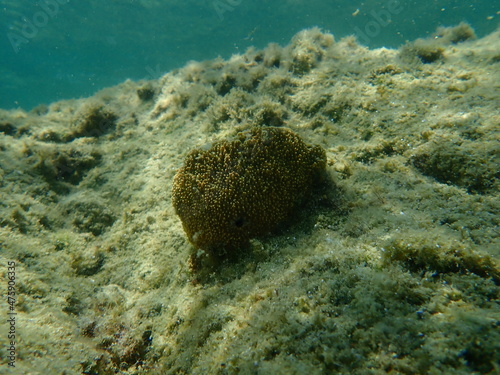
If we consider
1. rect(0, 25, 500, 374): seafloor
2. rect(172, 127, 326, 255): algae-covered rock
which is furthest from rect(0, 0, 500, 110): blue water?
rect(172, 127, 326, 255): algae-covered rock

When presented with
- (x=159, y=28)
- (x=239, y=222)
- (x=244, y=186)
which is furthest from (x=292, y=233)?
(x=159, y=28)

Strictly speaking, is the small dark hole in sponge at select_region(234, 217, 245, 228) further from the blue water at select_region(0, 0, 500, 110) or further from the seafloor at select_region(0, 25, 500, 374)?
the blue water at select_region(0, 0, 500, 110)

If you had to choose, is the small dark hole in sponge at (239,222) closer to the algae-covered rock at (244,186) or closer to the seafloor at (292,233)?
the algae-covered rock at (244,186)

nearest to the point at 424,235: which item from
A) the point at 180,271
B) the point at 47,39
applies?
the point at 180,271

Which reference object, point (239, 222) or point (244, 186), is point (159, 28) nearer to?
point (244, 186)

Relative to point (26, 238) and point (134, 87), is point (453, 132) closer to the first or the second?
point (26, 238)

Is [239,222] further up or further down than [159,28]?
further down
